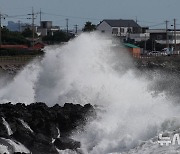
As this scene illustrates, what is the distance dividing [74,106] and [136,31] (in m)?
62.7

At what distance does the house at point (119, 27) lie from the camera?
76.2 meters

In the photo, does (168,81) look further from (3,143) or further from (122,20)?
(122,20)

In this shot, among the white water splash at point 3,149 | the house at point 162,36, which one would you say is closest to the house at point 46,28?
the house at point 162,36

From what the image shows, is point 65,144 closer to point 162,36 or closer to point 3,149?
point 3,149

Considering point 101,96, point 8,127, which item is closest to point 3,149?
point 8,127

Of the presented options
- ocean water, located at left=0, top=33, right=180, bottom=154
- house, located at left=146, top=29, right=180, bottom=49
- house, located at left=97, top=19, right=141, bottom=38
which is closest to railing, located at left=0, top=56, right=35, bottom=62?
ocean water, located at left=0, top=33, right=180, bottom=154

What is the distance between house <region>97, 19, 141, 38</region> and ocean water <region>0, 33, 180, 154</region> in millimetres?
50158

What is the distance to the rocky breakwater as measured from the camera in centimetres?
1441

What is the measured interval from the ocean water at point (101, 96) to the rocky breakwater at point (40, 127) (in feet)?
1.24

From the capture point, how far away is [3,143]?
14266 mm

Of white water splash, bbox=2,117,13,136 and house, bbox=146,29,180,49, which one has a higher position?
house, bbox=146,29,180,49

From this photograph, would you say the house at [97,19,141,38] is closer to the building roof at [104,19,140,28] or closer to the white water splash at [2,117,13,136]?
the building roof at [104,19,140,28]

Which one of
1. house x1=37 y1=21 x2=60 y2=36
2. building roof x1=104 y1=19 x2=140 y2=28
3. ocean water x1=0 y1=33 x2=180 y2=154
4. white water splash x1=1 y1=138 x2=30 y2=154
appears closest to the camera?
white water splash x1=1 y1=138 x2=30 y2=154

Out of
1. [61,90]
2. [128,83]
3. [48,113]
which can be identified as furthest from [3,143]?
[128,83]
